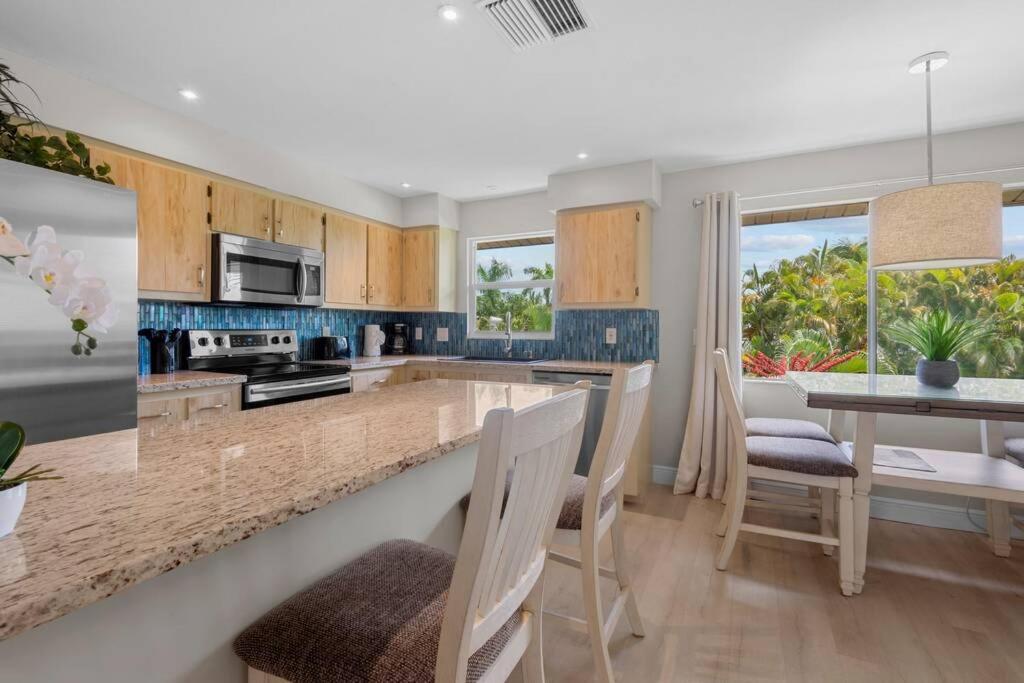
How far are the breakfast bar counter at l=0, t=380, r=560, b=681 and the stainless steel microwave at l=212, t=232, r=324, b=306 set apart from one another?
2.00 meters

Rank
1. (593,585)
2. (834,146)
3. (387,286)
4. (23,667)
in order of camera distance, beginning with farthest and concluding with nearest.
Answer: (387,286) → (834,146) → (593,585) → (23,667)

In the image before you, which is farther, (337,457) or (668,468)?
(668,468)

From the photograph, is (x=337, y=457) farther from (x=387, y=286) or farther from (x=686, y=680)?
(x=387, y=286)

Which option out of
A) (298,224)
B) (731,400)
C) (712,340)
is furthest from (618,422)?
(298,224)

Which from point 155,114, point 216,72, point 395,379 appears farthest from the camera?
point 395,379

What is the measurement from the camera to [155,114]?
2721 millimetres

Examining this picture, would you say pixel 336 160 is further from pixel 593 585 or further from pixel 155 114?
pixel 593 585

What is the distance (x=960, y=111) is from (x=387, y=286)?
4.01m

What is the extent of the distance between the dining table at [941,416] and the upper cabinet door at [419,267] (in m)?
2.93

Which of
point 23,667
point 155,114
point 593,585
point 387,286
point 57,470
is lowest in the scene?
point 593,585

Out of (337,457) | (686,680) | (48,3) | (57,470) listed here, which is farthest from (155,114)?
(686,680)

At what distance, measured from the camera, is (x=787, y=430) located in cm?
279

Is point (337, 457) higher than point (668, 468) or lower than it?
higher

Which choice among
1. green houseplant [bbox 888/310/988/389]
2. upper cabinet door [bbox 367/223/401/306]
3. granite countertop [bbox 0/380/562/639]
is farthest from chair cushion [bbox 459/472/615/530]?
upper cabinet door [bbox 367/223/401/306]
